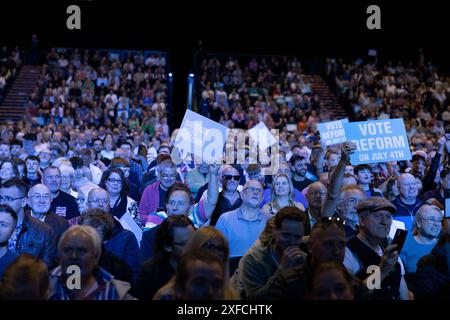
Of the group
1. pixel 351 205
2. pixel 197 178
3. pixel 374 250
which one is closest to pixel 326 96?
pixel 197 178

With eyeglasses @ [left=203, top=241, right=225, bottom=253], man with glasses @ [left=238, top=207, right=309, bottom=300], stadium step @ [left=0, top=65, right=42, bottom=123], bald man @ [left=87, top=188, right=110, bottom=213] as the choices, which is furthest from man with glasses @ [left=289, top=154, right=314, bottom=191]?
stadium step @ [left=0, top=65, right=42, bottom=123]

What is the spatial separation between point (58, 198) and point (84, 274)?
328 centimetres

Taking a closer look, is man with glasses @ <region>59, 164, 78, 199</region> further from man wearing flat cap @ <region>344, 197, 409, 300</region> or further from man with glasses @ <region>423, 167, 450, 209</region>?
man with glasses @ <region>423, 167, 450, 209</region>

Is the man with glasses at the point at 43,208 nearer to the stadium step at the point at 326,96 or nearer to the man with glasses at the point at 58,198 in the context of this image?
Result: the man with glasses at the point at 58,198

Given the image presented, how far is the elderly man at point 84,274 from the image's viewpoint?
3.61 meters

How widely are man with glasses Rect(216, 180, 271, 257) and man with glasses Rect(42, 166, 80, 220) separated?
71.1 inches

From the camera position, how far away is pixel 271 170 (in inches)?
324

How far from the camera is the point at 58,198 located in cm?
685

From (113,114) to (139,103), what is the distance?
1.20m

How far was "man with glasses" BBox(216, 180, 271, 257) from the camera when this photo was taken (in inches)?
220

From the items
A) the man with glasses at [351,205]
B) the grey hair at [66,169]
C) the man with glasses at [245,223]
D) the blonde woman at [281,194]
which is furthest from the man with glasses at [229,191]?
the grey hair at [66,169]

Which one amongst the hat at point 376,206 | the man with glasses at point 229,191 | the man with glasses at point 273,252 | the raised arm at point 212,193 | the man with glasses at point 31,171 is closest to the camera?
the man with glasses at point 273,252

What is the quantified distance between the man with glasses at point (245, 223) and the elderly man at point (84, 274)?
186 centimetres

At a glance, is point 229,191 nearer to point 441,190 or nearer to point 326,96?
point 441,190
